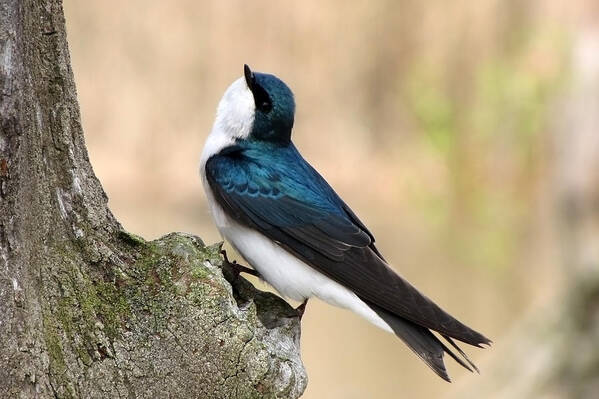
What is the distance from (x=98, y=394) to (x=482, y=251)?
527 cm

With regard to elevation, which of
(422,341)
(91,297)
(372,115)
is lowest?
(91,297)

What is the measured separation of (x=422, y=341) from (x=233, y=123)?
916 mm

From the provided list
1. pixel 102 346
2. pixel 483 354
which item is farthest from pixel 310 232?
pixel 483 354

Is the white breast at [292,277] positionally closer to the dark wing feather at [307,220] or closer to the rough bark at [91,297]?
the dark wing feather at [307,220]

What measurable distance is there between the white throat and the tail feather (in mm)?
672

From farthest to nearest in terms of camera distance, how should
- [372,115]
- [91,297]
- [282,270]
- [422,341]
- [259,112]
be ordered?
[372,115] < [259,112] < [282,270] < [422,341] < [91,297]

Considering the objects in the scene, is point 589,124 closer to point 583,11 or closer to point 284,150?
point 583,11

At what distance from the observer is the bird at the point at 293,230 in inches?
116

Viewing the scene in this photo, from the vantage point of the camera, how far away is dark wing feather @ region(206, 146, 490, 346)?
2973 mm

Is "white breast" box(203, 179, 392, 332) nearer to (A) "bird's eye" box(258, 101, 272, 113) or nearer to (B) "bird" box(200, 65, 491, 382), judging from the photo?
(B) "bird" box(200, 65, 491, 382)

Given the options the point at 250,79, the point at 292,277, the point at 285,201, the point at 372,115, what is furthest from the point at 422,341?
the point at 372,115

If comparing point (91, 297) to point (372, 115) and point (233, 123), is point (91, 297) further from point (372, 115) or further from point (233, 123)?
point (372, 115)

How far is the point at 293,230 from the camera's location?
3.06 m

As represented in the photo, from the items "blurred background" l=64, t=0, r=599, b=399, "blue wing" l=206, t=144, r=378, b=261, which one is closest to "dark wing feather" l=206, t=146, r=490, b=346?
"blue wing" l=206, t=144, r=378, b=261
